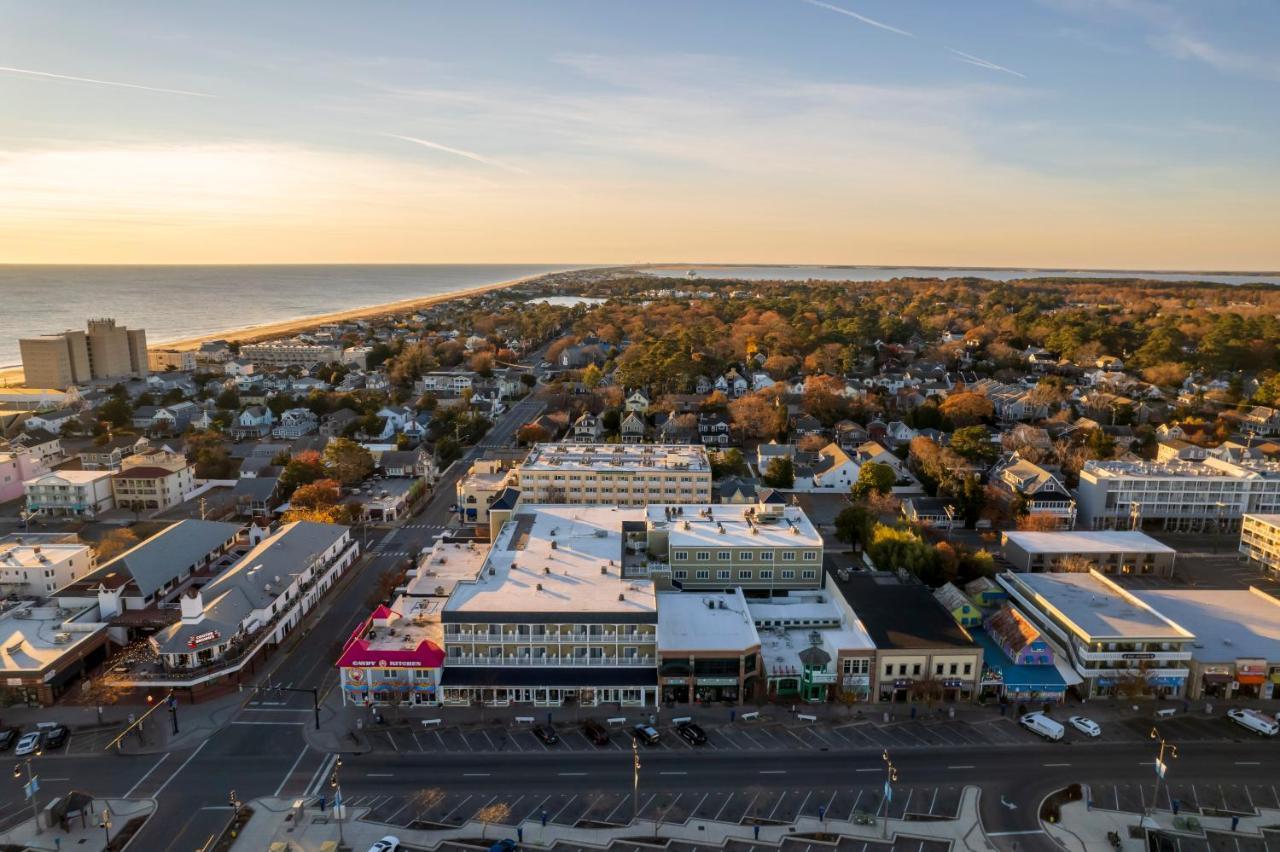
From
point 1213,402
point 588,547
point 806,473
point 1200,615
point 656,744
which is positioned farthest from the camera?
point 1213,402

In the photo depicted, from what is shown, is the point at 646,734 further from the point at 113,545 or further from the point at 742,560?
the point at 113,545

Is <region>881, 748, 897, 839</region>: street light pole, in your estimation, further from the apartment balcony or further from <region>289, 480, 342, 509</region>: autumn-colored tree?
<region>289, 480, 342, 509</region>: autumn-colored tree

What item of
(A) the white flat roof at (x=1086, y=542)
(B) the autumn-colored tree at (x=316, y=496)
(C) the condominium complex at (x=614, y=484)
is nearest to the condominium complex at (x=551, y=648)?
(C) the condominium complex at (x=614, y=484)

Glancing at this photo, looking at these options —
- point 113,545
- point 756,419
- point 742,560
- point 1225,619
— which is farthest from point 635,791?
point 756,419

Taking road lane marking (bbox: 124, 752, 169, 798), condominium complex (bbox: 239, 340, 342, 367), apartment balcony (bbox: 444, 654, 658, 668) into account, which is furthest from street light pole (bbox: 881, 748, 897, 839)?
condominium complex (bbox: 239, 340, 342, 367)

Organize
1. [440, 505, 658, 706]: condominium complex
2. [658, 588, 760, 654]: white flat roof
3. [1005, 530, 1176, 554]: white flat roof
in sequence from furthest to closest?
[1005, 530, 1176, 554]: white flat roof < [658, 588, 760, 654]: white flat roof < [440, 505, 658, 706]: condominium complex

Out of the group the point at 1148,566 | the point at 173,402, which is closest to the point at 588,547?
the point at 1148,566

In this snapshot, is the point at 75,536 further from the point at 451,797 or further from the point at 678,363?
the point at 678,363
